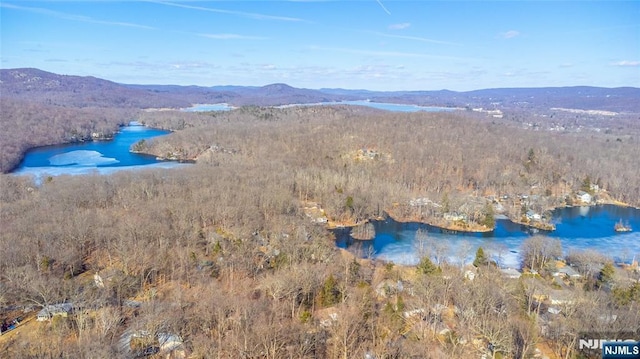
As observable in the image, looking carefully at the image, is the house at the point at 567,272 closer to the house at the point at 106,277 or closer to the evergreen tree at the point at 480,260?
the evergreen tree at the point at 480,260

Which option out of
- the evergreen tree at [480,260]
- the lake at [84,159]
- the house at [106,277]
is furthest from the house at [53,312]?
the lake at [84,159]

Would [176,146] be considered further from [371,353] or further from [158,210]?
[371,353]

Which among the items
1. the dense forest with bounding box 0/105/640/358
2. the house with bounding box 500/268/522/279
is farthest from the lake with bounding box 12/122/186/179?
the house with bounding box 500/268/522/279

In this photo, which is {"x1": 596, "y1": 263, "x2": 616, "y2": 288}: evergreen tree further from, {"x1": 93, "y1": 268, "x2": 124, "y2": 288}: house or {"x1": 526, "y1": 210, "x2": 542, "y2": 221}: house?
{"x1": 93, "y1": 268, "x2": 124, "y2": 288}: house

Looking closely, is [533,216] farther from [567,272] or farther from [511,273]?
[511,273]

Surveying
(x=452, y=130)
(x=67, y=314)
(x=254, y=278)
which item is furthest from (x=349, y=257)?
(x=452, y=130)

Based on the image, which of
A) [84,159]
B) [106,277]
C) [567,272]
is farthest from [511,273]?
[84,159]

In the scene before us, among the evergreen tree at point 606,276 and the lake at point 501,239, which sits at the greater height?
the evergreen tree at point 606,276
